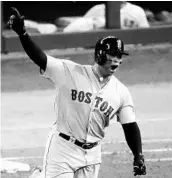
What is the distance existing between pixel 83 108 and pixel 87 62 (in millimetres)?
7001

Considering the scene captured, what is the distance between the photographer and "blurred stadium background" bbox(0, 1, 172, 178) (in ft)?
31.0

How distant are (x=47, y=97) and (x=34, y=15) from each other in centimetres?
336

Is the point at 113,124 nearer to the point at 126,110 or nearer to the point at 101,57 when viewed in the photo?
the point at 126,110

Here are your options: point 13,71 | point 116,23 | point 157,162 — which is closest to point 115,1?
point 116,23

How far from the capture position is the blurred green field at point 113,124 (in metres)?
9.24

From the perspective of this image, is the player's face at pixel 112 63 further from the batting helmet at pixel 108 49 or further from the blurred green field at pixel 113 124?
the blurred green field at pixel 113 124

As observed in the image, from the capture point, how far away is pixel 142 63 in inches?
520

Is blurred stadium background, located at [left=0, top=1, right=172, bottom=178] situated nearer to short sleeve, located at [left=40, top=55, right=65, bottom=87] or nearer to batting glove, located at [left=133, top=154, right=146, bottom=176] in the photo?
batting glove, located at [left=133, top=154, right=146, bottom=176]

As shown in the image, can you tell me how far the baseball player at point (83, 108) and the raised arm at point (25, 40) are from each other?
0.09 m

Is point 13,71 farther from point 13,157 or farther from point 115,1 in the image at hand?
point 13,157

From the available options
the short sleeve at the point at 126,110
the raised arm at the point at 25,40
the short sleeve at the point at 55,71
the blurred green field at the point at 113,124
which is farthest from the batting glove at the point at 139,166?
the blurred green field at the point at 113,124

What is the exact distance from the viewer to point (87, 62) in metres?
13.2

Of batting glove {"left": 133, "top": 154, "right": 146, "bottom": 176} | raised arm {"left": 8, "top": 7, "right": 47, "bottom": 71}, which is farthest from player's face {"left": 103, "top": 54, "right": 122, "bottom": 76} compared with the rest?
batting glove {"left": 133, "top": 154, "right": 146, "bottom": 176}

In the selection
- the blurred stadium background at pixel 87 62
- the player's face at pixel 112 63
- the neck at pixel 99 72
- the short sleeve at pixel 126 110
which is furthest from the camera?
the blurred stadium background at pixel 87 62
